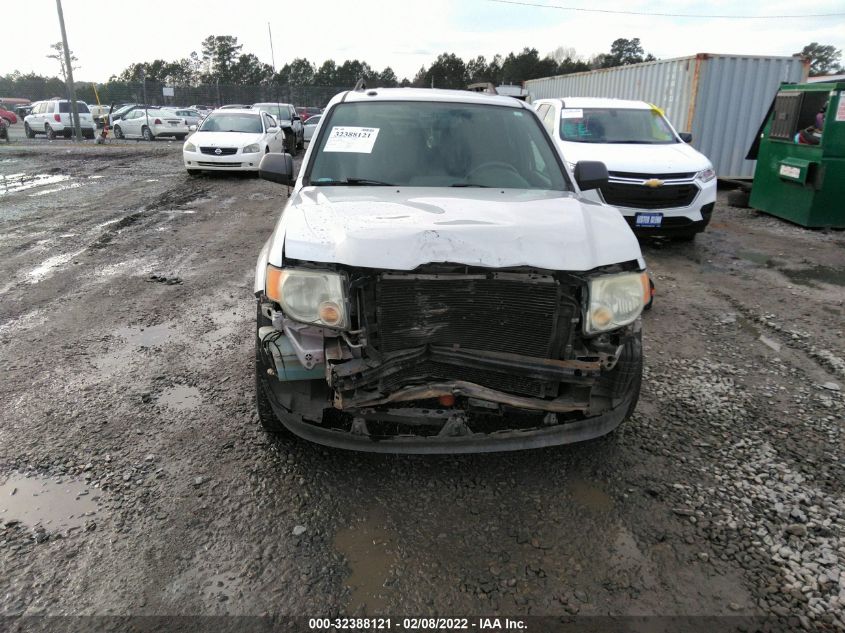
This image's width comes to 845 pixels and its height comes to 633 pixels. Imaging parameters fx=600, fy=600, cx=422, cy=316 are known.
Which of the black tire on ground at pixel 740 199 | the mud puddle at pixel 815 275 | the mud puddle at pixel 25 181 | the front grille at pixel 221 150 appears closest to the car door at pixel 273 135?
the front grille at pixel 221 150

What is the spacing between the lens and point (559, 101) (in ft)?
30.7

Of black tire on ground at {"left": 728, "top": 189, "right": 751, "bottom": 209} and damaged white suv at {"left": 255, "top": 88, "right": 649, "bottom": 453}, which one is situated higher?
damaged white suv at {"left": 255, "top": 88, "right": 649, "bottom": 453}

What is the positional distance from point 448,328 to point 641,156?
618cm

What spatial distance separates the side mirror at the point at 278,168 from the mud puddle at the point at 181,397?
1541 mm

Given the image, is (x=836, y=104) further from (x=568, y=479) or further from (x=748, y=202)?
(x=568, y=479)

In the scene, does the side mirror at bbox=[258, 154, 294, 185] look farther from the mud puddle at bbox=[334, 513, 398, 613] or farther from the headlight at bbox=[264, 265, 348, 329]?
the mud puddle at bbox=[334, 513, 398, 613]

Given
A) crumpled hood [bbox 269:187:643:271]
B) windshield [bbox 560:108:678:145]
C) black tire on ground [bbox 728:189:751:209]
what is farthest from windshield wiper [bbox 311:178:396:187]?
black tire on ground [bbox 728:189:751:209]

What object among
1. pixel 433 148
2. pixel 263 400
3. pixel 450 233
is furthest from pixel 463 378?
pixel 433 148

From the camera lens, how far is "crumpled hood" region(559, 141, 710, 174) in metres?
7.51

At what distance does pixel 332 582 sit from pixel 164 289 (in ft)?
14.4

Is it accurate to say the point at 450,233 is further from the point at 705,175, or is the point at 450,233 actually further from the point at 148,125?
the point at 148,125

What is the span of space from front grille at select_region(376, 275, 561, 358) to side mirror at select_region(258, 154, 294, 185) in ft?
6.34

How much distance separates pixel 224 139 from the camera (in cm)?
1375

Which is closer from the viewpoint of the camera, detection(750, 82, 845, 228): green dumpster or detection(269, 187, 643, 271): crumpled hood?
detection(269, 187, 643, 271): crumpled hood
